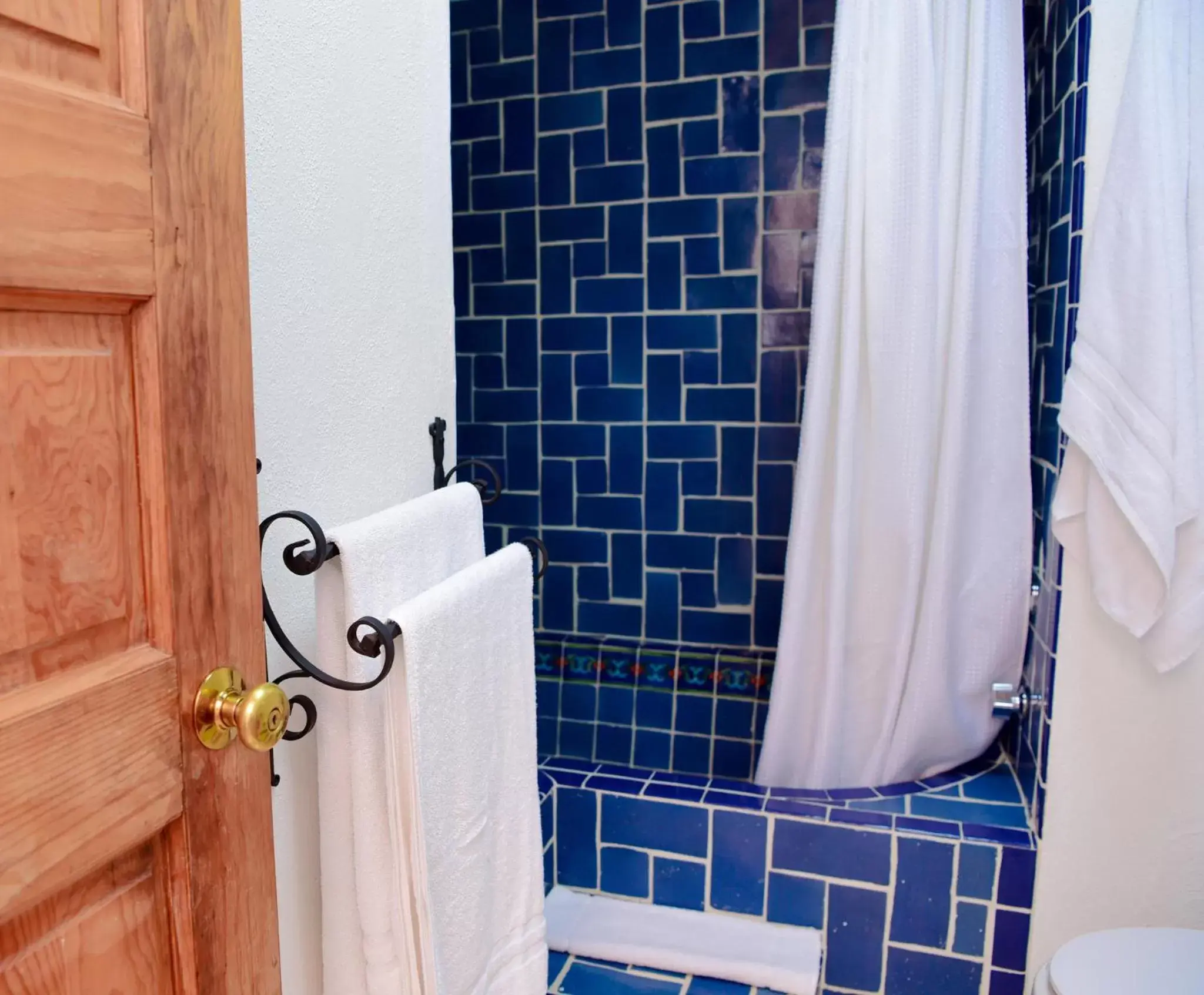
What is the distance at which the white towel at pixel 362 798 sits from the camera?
101 cm

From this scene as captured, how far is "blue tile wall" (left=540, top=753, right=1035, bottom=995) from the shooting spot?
1871 mm

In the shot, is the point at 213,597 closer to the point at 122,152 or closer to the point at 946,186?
the point at 122,152

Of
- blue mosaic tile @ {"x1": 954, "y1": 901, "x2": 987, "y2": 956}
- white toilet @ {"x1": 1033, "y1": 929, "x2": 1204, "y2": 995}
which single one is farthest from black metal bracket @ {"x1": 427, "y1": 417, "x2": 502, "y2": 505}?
blue mosaic tile @ {"x1": 954, "y1": 901, "x2": 987, "y2": 956}

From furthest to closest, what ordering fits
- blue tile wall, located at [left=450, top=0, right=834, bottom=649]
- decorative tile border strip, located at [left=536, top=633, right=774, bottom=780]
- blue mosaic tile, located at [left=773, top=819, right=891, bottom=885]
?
decorative tile border strip, located at [left=536, top=633, right=774, bottom=780] → blue tile wall, located at [left=450, top=0, right=834, bottom=649] → blue mosaic tile, located at [left=773, top=819, right=891, bottom=885]

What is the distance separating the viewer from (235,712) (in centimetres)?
77

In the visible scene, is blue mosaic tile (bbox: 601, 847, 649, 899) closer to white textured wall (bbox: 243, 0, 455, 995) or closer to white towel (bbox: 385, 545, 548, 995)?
white towel (bbox: 385, 545, 548, 995)

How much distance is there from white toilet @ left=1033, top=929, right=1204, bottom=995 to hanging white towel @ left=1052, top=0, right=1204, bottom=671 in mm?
464

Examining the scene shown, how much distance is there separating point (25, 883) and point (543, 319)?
2.23 m

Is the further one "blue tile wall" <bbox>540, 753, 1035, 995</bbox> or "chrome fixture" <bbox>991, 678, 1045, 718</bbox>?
"chrome fixture" <bbox>991, 678, 1045, 718</bbox>

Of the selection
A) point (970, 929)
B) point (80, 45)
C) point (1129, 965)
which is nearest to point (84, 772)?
point (80, 45)

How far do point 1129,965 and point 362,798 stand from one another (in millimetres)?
1160

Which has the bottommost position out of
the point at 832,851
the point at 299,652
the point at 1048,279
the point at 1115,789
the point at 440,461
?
the point at 832,851

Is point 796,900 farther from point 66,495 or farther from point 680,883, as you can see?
point 66,495

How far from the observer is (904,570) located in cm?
209
